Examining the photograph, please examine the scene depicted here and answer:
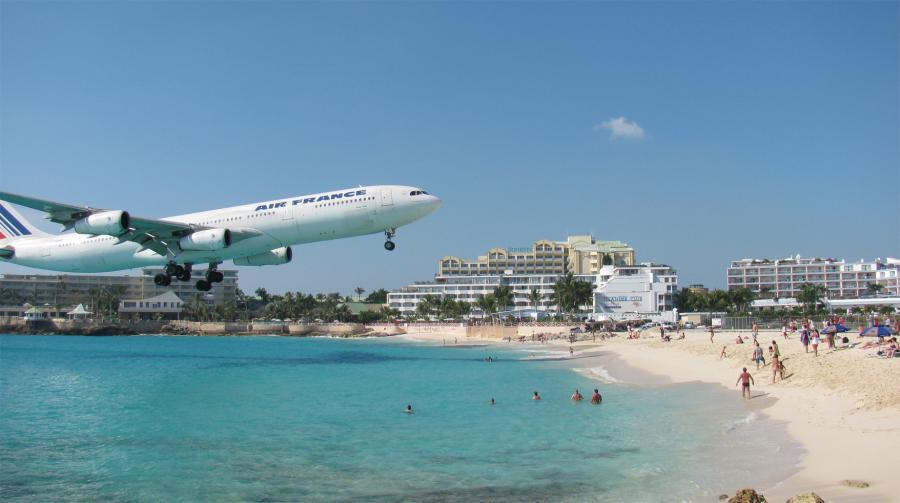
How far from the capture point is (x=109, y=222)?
37.4 m

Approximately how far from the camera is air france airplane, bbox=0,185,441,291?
38.5 m

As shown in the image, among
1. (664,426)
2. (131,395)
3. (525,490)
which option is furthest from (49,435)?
(664,426)

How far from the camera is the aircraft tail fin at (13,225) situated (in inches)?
1976

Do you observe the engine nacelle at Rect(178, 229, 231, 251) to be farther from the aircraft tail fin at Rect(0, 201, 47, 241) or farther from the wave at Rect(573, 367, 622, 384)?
the wave at Rect(573, 367, 622, 384)

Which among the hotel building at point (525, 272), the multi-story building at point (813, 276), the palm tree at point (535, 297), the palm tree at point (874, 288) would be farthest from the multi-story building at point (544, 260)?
the palm tree at point (874, 288)

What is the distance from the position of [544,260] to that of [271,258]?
152050 millimetres

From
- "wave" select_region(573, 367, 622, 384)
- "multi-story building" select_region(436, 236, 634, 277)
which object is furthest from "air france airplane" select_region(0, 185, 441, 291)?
"multi-story building" select_region(436, 236, 634, 277)

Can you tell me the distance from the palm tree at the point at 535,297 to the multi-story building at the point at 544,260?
19.4 metres

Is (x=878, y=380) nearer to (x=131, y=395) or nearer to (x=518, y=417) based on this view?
(x=518, y=417)

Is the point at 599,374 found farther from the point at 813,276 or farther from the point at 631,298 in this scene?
the point at 813,276

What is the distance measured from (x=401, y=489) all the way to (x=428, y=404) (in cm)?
1944

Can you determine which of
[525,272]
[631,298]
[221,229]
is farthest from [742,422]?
[525,272]

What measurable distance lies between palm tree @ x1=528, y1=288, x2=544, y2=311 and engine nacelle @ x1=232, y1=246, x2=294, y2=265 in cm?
11616

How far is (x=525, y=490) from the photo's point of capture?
19.4 metres
